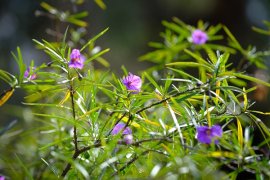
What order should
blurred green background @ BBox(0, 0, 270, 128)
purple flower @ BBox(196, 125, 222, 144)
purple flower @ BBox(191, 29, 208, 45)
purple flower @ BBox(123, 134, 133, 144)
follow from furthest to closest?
blurred green background @ BBox(0, 0, 270, 128)
purple flower @ BBox(191, 29, 208, 45)
purple flower @ BBox(123, 134, 133, 144)
purple flower @ BBox(196, 125, 222, 144)

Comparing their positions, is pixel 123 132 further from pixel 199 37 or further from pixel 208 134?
pixel 199 37

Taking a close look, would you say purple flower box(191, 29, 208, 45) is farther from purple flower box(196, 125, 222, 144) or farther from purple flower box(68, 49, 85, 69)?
purple flower box(196, 125, 222, 144)

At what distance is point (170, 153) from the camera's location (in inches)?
37.8

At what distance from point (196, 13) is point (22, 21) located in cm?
329

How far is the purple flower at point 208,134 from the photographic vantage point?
993mm

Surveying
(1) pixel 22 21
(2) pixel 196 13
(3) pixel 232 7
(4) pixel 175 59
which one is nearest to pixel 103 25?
(1) pixel 22 21

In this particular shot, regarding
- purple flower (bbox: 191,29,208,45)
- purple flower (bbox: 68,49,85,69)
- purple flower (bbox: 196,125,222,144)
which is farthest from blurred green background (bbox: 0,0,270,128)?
purple flower (bbox: 196,125,222,144)

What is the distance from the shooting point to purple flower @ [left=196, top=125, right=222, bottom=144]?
99cm

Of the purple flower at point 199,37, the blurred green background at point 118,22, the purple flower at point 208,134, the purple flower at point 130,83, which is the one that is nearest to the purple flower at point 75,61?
the purple flower at point 130,83

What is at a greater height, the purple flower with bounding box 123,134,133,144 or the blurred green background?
the blurred green background

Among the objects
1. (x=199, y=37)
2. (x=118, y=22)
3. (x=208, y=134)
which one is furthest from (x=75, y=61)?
(x=118, y=22)

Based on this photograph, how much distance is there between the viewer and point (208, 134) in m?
1.00

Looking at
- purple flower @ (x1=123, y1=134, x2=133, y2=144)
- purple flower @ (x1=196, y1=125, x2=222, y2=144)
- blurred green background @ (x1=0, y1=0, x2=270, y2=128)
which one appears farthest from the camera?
blurred green background @ (x1=0, y1=0, x2=270, y2=128)

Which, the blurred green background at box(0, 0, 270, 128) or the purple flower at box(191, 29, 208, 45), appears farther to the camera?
the blurred green background at box(0, 0, 270, 128)
